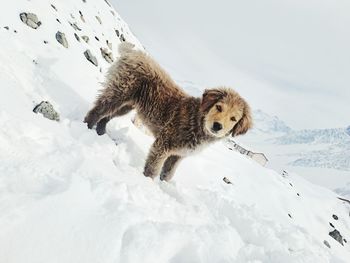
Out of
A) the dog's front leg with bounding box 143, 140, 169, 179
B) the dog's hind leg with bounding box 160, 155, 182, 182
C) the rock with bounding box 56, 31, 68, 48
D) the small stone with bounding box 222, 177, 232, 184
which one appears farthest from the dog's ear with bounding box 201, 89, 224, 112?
the rock with bounding box 56, 31, 68, 48

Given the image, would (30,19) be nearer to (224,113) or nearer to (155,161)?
(155,161)

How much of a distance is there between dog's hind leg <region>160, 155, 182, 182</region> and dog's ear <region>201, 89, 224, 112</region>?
1.71m

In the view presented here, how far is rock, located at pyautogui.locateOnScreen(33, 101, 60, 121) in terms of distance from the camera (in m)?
9.12

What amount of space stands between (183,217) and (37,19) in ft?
37.7

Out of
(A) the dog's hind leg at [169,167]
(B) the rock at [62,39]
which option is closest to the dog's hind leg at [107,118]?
(A) the dog's hind leg at [169,167]

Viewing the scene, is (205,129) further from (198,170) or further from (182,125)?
(198,170)

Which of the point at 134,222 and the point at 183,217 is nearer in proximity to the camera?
the point at 134,222

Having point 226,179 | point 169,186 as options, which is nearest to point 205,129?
point 169,186

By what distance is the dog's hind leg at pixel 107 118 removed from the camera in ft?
35.4

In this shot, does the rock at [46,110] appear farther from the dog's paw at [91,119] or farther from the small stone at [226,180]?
the small stone at [226,180]

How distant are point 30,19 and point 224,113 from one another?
9.11 m

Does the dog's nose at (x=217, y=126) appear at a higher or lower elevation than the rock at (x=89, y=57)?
higher

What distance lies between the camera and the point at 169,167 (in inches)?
424

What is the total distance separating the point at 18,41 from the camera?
12.4 m
